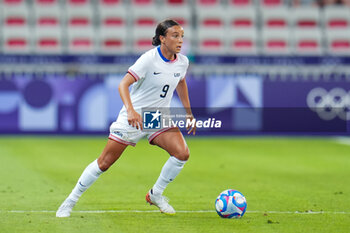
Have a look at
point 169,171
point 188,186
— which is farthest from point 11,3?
point 169,171

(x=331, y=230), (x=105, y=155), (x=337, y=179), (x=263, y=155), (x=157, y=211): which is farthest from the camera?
(x=263, y=155)

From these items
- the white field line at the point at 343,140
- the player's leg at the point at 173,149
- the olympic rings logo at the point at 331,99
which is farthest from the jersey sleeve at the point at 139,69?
the olympic rings logo at the point at 331,99

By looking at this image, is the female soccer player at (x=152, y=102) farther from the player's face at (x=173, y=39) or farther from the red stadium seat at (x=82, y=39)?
the red stadium seat at (x=82, y=39)

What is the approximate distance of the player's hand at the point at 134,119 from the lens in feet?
23.3

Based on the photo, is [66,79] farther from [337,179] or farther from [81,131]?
[337,179]

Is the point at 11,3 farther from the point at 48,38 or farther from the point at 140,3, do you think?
the point at 140,3

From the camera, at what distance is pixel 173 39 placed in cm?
758

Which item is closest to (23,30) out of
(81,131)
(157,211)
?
(81,131)

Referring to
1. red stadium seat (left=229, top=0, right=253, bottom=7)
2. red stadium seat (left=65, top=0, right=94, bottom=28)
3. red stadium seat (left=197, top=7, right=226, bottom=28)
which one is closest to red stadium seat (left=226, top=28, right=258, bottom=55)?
red stadium seat (left=197, top=7, right=226, bottom=28)

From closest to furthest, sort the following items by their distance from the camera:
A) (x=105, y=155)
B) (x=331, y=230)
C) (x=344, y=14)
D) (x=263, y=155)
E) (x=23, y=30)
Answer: (x=331, y=230)
(x=105, y=155)
(x=263, y=155)
(x=23, y=30)
(x=344, y=14)

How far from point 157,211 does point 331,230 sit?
6.74ft

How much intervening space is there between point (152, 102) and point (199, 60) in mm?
12479

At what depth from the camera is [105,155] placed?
7562 mm

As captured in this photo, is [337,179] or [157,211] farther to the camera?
[337,179]
